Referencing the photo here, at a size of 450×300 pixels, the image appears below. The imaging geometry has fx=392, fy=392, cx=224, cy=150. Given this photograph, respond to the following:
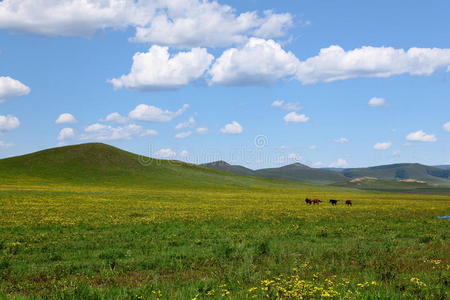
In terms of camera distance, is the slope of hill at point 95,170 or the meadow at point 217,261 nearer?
the meadow at point 217,261

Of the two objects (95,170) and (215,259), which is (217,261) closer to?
(215,259)

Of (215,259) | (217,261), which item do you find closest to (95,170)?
(215,259)

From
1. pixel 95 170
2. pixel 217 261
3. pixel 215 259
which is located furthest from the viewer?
pixel 95 170

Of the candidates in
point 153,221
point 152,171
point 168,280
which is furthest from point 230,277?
point 152,171

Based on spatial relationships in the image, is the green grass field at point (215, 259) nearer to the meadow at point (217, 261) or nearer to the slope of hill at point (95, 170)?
the meadow at point (217, 261)

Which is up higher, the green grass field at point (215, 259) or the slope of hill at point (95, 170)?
the slope of hill at point (95, 170)

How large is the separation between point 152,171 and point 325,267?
133103 millimetres

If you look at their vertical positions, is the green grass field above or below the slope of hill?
below

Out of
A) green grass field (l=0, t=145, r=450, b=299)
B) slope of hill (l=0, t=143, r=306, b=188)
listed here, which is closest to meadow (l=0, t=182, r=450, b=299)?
green grass field (l=0, t=145, r=450, b=299)

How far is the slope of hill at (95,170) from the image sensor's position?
121m

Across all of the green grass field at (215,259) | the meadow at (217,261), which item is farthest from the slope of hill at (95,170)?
the meadow at (217,261)

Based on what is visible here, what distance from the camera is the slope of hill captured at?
398 ft

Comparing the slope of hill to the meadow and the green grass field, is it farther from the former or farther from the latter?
the meadow

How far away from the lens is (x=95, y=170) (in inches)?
5423
